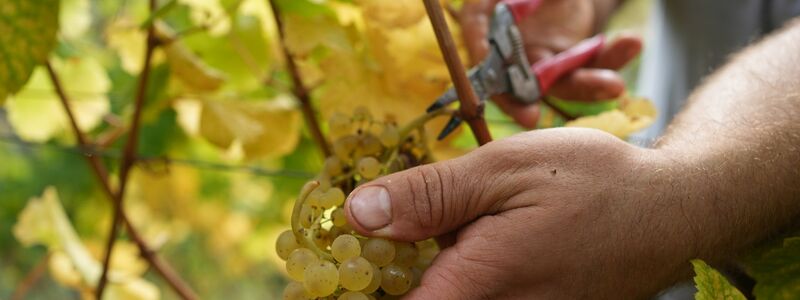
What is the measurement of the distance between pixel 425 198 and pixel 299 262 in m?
0.09

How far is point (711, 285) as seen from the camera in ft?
1.71

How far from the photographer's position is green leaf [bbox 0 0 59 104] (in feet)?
2.39

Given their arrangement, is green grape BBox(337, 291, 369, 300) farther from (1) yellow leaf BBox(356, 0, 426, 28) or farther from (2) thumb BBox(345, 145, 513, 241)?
(1) yellow leaf BBox(356, 0, 426, 28)

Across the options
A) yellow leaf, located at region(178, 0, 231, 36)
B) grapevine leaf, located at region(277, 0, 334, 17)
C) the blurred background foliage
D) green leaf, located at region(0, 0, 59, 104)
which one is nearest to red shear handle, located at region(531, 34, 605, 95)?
the blurred background foliage

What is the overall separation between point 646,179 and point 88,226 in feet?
4.84

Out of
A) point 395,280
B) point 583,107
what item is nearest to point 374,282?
point 395,280

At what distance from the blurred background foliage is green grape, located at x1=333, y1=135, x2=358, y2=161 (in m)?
0.16

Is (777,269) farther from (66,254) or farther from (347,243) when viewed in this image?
(66,254)

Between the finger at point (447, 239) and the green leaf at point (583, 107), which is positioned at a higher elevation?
the finger at point (447, 239)

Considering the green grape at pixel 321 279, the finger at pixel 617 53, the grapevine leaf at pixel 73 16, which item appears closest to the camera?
the green grape at pixel 321 279

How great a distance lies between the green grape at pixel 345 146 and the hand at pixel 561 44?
25cm

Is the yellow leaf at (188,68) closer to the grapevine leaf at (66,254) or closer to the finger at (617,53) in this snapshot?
the grapevine leaf at (66,254)

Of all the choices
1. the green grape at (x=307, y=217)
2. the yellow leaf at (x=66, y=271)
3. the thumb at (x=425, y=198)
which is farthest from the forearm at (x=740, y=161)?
the yellow leaf at (x=66, y=271)

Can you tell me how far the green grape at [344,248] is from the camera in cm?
52
